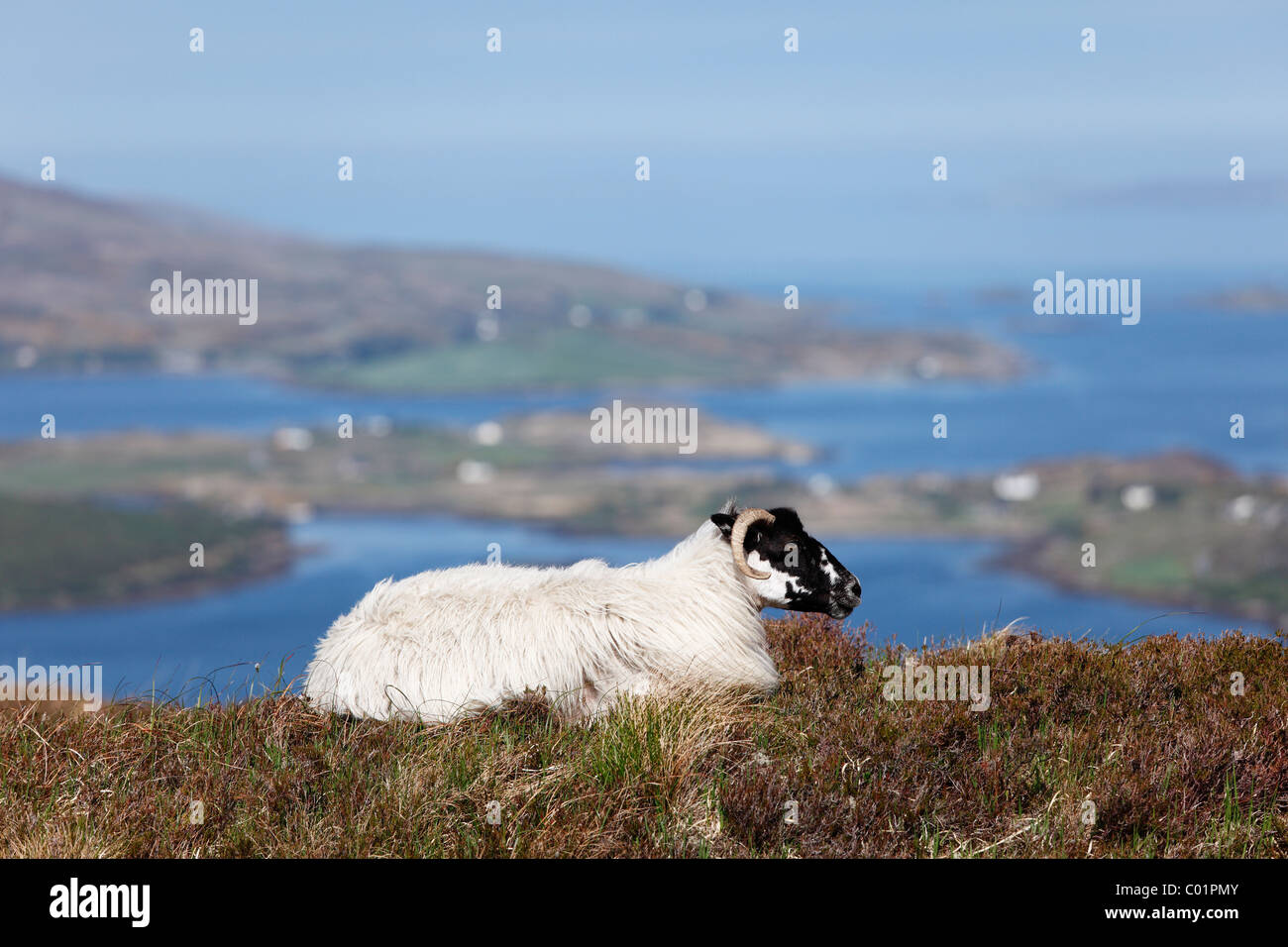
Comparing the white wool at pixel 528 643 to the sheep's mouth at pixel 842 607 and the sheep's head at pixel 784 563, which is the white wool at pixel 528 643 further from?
the sheep's mouth at pixel 842 607

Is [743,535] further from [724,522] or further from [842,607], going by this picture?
[842,607]

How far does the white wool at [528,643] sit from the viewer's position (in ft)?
→ 25.0

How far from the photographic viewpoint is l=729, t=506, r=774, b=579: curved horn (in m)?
8.10

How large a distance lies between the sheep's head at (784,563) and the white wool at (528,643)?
217 mm

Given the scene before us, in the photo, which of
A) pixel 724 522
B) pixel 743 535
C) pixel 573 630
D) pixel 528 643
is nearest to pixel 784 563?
pixel 743 535

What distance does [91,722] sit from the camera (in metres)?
7.80

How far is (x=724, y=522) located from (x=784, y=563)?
439mm

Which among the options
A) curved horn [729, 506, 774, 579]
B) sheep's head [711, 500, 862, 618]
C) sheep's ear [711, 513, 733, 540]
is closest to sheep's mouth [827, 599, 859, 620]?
sheep's head [711, 500, 862, 618]

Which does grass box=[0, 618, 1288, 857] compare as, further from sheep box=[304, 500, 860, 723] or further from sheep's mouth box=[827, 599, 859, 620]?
sheep's mouth box=[827, 599, 859, 620]

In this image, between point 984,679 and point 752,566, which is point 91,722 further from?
point 984,679
